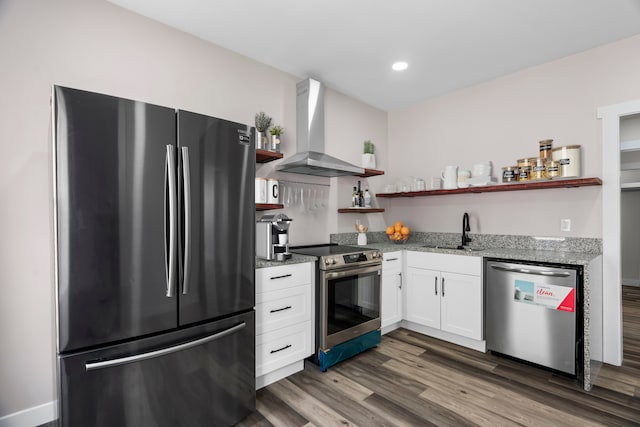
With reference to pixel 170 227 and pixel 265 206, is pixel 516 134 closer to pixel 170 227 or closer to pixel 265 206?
pixel 265 206

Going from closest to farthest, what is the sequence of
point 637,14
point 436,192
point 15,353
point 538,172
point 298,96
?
point 15,353 → point 637,14 → point 538,172 → point 298,96 → point 436,192

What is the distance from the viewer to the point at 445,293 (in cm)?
312

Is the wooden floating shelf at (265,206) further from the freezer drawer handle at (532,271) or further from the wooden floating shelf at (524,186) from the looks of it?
the freezer drawer handle at (532,271)

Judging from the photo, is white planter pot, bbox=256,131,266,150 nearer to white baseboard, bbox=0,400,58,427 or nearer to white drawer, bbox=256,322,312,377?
white drawer, bbox=256,322,312,377

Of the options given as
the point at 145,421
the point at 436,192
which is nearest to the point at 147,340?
the point at 145,421

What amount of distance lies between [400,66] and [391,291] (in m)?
2.27

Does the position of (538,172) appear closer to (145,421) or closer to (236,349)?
(236,349)

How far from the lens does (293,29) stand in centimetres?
250

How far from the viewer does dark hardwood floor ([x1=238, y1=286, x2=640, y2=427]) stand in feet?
6.46

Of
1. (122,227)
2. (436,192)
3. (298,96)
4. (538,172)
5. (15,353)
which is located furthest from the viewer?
(436,192)

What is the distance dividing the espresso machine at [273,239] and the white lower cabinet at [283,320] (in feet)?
0.51

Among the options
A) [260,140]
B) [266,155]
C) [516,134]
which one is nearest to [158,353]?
[266,155]

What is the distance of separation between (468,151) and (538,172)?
0.84 meters

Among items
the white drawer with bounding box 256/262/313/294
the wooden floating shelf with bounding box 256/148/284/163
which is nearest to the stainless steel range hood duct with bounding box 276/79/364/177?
the wooden floating shelf with bounding box 256/148/284/163
